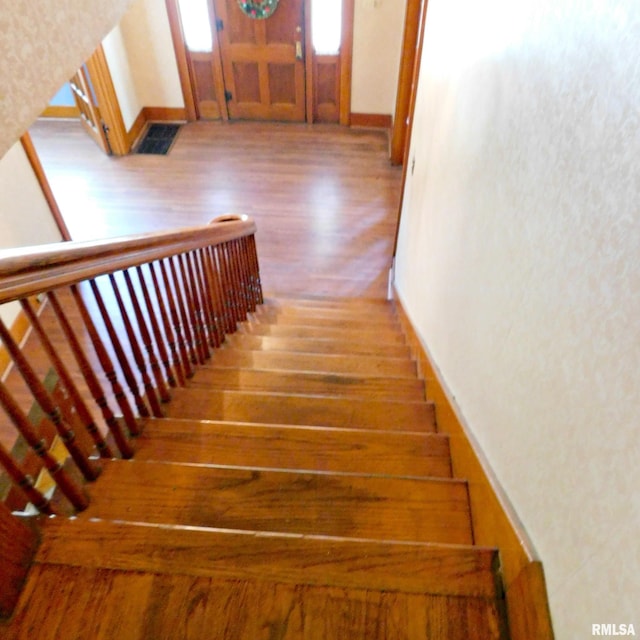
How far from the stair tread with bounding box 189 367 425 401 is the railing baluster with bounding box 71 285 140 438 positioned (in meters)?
0.48

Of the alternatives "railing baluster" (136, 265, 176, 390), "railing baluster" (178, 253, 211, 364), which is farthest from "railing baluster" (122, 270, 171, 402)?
"railing baluster" (178, 253, 211, 364)

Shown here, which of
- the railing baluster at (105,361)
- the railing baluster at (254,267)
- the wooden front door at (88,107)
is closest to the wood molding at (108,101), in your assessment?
the wooden front door at (88,107)

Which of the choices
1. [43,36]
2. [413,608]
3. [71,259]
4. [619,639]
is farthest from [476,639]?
[43,36]

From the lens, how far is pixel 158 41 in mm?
5098

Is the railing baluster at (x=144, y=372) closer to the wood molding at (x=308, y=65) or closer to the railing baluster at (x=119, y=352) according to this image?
the railing baluster at (x=119, y=352)

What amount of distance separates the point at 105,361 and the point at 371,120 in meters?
5.03

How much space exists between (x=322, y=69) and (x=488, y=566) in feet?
17.8

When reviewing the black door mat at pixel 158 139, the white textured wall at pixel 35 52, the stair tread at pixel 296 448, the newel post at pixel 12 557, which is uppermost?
the white textured wall at pixel 35 52

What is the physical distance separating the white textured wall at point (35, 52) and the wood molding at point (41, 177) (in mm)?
1805

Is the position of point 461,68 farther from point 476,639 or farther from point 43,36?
point 476,639

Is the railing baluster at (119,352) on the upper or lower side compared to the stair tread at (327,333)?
upper

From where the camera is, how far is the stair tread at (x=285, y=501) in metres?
1.18

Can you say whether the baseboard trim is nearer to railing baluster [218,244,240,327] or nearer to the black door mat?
railing baluster [218,244,240,327]

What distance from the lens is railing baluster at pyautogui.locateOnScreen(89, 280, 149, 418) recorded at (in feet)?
4.15
